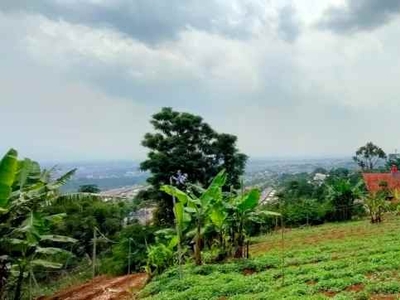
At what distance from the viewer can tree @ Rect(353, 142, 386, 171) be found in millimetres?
60781

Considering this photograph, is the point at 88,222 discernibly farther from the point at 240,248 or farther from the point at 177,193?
the point at 177,193

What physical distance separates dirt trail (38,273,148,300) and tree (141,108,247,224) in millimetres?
13930

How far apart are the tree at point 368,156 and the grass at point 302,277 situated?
50061mm

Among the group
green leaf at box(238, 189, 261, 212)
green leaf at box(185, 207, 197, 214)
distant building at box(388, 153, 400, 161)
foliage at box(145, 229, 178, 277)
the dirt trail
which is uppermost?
distant building at box(388, 153, 400, 161)

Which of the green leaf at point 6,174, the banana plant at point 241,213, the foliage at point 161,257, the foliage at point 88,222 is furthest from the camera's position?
the foliage at point 88,222

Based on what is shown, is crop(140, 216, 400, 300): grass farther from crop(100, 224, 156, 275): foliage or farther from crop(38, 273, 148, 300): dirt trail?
crop(100, 224, 156, 275): foliage

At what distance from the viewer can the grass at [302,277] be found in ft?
26.8

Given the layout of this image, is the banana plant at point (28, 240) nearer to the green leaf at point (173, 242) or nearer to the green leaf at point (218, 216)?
the green leaf at point (173, 242)

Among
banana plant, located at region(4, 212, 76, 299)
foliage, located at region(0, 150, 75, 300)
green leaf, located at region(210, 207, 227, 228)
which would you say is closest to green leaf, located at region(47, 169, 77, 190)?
foliage, located at region(0, 150, 75, 300)

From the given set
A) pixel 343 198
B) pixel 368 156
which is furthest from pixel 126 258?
pixel 368 156

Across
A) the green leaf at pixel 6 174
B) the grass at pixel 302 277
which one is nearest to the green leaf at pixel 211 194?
the grass at pixel 302 277

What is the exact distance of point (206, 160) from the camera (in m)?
29.0

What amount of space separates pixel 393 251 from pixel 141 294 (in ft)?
18.5

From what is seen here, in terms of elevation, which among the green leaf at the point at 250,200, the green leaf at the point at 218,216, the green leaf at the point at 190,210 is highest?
the green leaf at the point at 250,200
